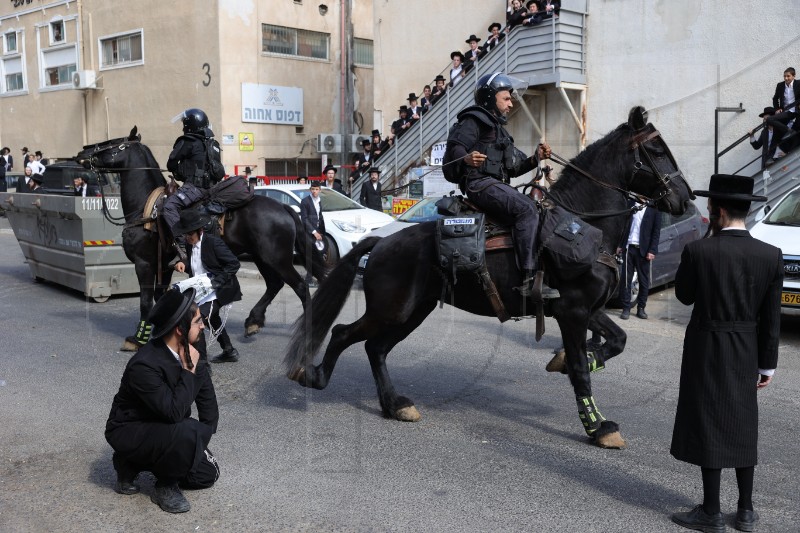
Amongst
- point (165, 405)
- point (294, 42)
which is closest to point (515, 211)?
point (165, 405)

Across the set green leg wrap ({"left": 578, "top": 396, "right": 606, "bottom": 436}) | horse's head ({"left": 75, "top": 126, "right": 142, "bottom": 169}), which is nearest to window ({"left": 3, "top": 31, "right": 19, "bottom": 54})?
horse's head ({"left": 75, "top": 126, "right": 142, "bottom": 169})

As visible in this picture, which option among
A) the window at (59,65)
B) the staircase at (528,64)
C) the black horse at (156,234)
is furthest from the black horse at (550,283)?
the window at (59,65)

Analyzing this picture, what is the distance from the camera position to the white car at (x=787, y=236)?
9070mm

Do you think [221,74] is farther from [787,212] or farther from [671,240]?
[787,212]

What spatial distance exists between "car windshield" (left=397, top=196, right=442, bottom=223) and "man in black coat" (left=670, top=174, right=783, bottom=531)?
9.64 metres

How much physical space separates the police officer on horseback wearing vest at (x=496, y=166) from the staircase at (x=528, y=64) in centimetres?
1205

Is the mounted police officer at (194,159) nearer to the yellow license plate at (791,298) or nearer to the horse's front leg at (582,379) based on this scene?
the horse's front leg at (582,379)

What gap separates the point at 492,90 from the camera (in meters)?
6.07

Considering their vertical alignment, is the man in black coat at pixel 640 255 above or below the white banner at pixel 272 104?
below

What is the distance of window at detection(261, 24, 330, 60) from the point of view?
26078 mm

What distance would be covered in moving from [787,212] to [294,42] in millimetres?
19712

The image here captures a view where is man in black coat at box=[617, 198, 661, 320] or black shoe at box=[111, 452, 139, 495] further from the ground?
man in black coat at box=[617, 198, 661, 320]

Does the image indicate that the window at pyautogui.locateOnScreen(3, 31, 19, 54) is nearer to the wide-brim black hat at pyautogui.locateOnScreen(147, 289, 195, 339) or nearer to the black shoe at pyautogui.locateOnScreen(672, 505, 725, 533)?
the wide-brim black hat at pyautogui.locateOnScreen(147, 289, 195, 339)

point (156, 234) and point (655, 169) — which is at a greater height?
point (655, 169)
